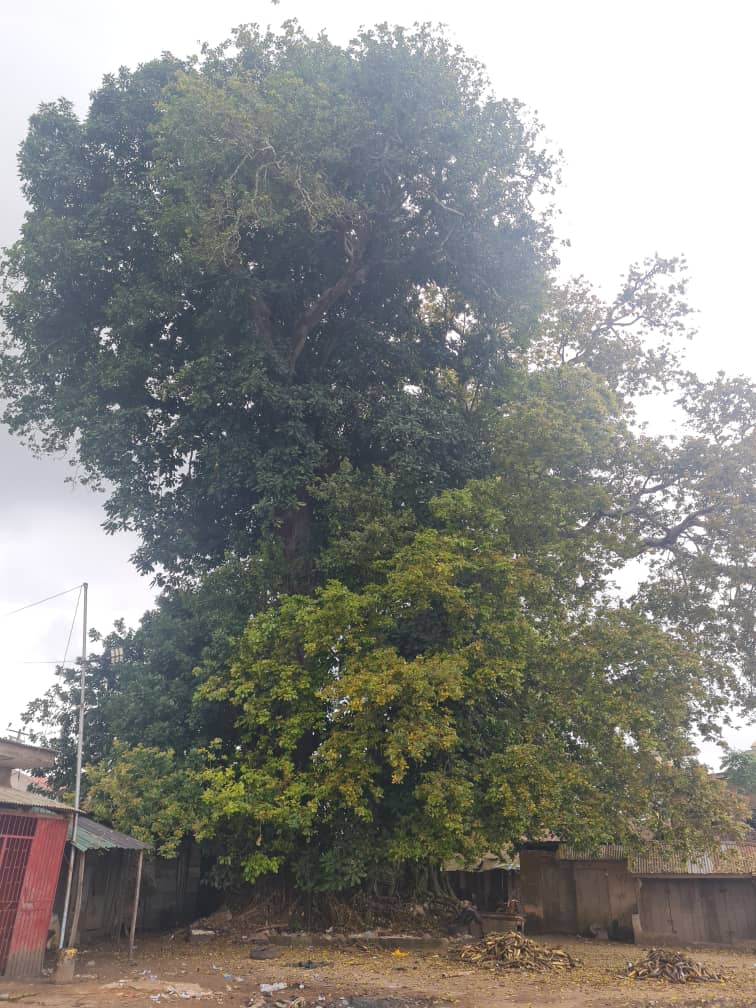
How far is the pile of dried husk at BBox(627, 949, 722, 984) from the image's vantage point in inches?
552

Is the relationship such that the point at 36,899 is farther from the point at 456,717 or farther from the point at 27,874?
the point at 456,717

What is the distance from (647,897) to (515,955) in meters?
9.48

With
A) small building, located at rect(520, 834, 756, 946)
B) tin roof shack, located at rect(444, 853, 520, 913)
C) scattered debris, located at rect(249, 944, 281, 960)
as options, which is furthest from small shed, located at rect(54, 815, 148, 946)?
small building, located at rect(520, 834, 756, 946)

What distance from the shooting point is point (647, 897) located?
22.4 m

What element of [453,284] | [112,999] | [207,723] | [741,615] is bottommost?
[112,999]

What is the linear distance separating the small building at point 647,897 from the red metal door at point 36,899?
552 inches

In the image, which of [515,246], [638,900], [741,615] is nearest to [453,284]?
[515,246]

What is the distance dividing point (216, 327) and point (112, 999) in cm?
1588

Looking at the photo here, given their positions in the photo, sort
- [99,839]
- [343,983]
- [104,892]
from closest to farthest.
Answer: [343,983], [99,839], [104,892]

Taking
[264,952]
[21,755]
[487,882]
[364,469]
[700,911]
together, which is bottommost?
[264,952]

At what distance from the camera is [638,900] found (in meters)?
22.3

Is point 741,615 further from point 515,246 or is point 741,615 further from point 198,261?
point 198,261

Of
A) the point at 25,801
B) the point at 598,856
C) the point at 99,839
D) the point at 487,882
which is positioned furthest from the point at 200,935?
the point at 487,882

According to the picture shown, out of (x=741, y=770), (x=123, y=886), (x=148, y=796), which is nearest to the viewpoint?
(x=148, y=796)
